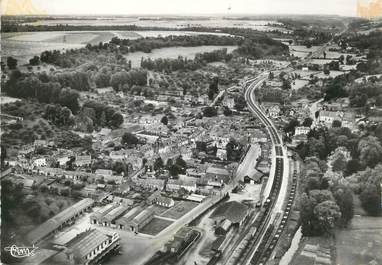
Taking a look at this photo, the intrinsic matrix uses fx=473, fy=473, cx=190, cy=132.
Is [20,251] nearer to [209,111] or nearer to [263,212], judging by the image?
[263,212]

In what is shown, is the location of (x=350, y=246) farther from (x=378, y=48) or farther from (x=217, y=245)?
(x=378, y=48)

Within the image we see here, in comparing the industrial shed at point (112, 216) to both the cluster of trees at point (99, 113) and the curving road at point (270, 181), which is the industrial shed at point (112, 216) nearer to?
the curving road at point (270, 181)

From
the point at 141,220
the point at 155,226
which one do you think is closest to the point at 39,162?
the point at 141,220

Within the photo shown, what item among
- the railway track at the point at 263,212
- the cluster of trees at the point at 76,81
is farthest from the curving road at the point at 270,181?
the cluster of trees at the point at 76,81

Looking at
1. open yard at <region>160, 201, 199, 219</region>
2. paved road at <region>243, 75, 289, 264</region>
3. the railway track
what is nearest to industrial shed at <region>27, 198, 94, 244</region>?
open yard at <region>160, 201, 199, 219</region>

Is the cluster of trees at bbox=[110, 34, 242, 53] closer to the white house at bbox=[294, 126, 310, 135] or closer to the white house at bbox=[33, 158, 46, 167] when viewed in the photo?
the white house at bbox=[294, 126, 310, 135]

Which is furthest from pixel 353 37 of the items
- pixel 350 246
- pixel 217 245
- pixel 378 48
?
pixel 217 245
